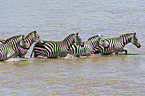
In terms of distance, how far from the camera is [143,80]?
1137 centimetres

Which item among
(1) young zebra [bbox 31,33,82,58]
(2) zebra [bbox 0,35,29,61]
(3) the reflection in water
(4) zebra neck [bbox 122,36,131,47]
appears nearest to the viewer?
(3) the reflection in water

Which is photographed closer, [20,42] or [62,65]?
[62,65]

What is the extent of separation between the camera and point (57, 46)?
14984mm

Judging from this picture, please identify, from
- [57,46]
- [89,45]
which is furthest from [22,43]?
[89,45]

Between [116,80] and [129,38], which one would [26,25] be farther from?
[116,80]

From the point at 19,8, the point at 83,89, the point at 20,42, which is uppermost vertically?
the point at 19,8

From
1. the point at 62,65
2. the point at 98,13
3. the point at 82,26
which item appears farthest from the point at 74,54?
the point at 98,13

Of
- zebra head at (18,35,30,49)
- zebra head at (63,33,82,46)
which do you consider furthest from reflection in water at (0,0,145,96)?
zebra head at (63,33,82,46)

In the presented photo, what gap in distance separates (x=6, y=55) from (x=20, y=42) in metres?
0.75

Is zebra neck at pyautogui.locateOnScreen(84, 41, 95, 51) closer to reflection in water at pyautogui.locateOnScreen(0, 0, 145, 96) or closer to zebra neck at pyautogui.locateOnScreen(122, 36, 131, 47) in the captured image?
reflection in water at pyautogui.locateOnScreen(0, 0, 145, 96)

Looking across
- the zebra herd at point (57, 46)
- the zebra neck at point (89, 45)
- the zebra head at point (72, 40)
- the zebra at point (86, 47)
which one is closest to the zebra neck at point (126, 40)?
the zebra herd at point (57, 46)

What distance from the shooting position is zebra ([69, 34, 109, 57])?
15219mm

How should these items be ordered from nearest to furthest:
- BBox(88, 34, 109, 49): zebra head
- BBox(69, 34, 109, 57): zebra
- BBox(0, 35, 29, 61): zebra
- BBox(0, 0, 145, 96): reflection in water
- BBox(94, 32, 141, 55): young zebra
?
BBox(0, 0, 145, 96): reflection in water
BBox(0, 35, 29, 61): zebra
BBox(69, 34, 109, 57): zebra
BBox(88, 34, 109, 49): zebra head
BBox(94, 32, 141, 55): young zebra

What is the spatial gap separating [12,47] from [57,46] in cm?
167
